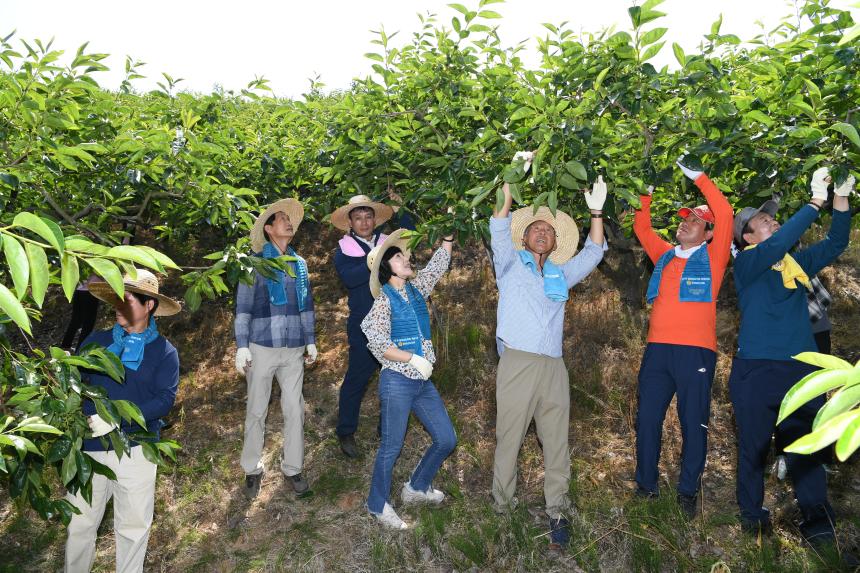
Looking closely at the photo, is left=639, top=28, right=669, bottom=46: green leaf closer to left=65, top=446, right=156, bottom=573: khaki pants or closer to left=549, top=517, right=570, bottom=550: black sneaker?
left=549, top=517, right=570, bottom=550: black sneaker

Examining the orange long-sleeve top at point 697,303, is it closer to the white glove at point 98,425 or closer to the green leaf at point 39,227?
the white glove at point 98,425

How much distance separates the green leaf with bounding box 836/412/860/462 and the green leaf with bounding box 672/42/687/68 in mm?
2906

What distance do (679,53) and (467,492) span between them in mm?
3288

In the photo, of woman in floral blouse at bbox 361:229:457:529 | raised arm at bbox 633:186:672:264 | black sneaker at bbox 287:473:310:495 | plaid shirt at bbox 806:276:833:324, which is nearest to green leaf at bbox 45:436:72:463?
woman in floral blouse at bbox 361:229:457:529

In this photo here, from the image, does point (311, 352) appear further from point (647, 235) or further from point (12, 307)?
point (12, 307)

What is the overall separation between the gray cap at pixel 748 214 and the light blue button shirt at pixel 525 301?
0.92 meters

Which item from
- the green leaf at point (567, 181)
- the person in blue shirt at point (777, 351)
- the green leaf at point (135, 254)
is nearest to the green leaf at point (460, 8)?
the green leaf at point (567, 181)

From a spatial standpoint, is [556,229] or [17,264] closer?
[17,264]

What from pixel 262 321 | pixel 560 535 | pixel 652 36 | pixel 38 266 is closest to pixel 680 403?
pixel 560 535

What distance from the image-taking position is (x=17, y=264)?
3.86 ft

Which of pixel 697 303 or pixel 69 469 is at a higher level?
pixel 697 303

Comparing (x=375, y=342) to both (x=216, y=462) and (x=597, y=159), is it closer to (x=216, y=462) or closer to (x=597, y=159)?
(x=597, y=159)

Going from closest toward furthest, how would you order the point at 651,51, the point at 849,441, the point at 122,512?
the point at 849,441 < the point at 651,51 < the point at 122,512

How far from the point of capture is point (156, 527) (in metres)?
4.73
